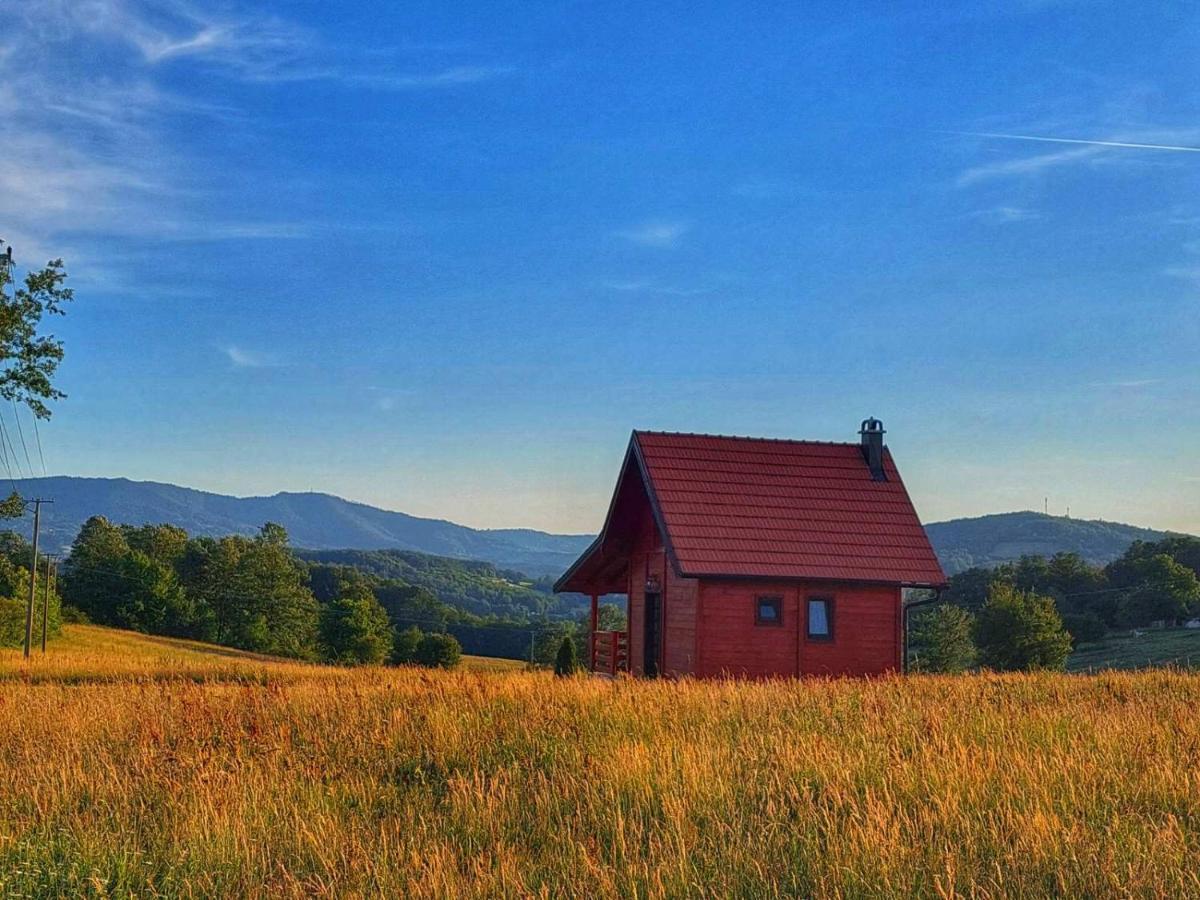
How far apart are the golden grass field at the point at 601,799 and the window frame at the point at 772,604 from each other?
1107 cm

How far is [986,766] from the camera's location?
314 inches

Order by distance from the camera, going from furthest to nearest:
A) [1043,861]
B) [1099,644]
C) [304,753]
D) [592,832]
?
[1099,644]
[304,753]
[592,832]
[1043,861]

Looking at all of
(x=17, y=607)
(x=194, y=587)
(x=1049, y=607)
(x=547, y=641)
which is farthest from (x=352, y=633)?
(x=1049, y=607)

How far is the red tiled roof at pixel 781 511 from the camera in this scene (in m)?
23.5

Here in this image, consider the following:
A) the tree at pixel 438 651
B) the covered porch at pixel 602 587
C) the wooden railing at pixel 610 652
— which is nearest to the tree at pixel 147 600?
the tree at pixel 438 651

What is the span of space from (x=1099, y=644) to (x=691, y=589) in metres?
66.8

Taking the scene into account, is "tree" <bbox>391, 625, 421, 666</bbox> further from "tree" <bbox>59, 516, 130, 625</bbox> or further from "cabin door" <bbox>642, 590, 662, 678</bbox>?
"cabin door" <bbox>642, 590, 662, 678</bbox>

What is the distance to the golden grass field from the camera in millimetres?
5684

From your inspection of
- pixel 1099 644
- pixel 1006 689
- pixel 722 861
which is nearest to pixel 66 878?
pixel 722 861

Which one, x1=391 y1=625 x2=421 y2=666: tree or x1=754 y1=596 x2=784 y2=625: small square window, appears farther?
x1=391 y1=625 x2=421 y2=666: tree

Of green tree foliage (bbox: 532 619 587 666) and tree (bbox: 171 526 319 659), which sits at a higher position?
tree (bbox: 171 526 319 659)

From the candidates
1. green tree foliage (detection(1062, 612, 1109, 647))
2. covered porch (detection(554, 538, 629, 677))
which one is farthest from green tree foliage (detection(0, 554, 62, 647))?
green tree foliage (detection(1062, 612, 1109, 647))

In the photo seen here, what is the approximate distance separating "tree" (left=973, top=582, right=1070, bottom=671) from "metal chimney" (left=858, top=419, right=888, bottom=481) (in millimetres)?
40873

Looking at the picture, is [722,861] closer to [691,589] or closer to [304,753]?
[304,753]
